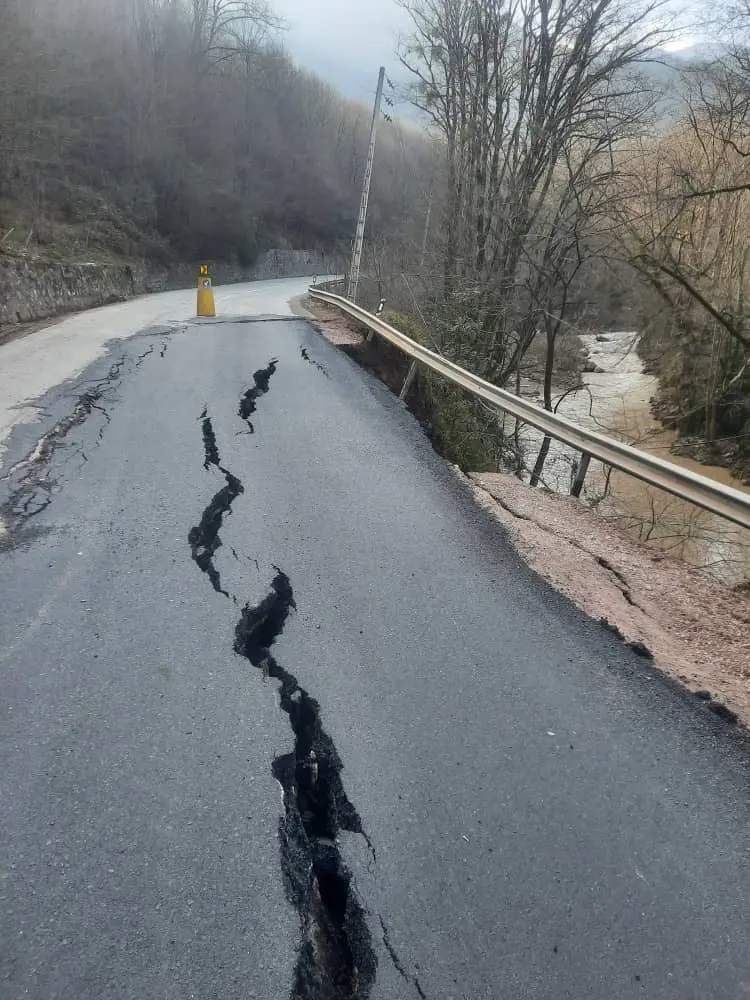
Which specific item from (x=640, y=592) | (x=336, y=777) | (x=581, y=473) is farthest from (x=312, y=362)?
(x=336, y=777)

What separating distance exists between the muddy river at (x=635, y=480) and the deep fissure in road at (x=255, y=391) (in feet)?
12.8

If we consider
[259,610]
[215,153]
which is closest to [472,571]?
[259,610]

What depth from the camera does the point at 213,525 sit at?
505cm

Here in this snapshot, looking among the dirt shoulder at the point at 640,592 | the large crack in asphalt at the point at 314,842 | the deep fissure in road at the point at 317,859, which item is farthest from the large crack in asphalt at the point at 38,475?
the dirt shoulder at the point at 640,592

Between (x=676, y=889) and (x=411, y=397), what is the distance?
707 cm

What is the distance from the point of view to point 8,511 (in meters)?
5.10

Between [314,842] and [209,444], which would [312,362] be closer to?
[209,444]

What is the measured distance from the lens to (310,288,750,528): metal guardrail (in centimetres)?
450

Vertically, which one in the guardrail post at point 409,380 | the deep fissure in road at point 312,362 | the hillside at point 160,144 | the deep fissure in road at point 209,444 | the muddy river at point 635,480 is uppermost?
the hillside at point 160,144

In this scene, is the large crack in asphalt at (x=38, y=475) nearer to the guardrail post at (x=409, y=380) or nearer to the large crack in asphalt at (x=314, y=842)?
the large crack in asphalt at (x=314, y=842)

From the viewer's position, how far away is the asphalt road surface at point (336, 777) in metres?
2.12

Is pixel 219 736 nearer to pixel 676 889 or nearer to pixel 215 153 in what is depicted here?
pixel 676 889

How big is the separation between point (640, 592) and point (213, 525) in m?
3.01

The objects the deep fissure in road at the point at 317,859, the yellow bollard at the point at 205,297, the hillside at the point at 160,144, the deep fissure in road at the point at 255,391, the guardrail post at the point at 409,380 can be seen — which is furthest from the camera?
the hillside at the point at 160,144
